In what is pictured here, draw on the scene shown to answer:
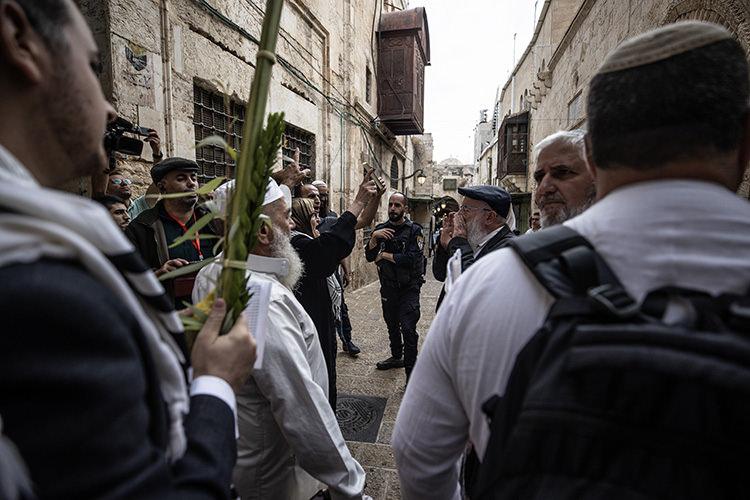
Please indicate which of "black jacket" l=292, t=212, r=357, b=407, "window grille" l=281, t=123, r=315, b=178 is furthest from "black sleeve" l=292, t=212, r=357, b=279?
"window grille" l=281, t=123, r=315, b=178

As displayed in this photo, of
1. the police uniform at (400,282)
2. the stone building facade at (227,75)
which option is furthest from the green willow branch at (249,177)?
the police uniform at (400,282)

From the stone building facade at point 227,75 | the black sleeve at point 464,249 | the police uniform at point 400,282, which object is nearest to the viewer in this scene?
the black sleeve at point 464,249

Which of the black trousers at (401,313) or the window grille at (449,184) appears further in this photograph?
the window grille at (449,184)

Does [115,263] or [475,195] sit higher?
[475,195]

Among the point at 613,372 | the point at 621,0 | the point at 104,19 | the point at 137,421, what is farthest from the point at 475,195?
the point at 621,0

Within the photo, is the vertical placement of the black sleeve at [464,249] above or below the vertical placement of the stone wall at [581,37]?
below

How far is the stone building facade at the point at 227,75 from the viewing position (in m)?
3.44

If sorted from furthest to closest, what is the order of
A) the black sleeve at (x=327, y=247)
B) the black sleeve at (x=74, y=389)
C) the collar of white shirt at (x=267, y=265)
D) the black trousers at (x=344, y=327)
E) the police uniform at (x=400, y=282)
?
1. the black trousers at (x=344, y=327)
2. the police uniform at (x=400, y=282)
3. the black sleeve at (x=327, y=247)
4. the collar of white shirt at (x=267, y=265)
5. the black sleeve at (x=74, y=389)

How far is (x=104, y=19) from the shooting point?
320 centimetres

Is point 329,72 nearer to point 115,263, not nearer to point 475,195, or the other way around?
point 475,195

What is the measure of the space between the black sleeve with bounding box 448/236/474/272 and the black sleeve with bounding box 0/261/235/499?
228 cm

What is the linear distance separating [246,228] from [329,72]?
8.05 metres

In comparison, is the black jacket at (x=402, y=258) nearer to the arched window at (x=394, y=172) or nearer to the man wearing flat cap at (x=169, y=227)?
the man wearing flat cap at (x=169, y=227)

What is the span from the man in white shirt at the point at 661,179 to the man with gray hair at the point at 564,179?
→ 1382 mm
